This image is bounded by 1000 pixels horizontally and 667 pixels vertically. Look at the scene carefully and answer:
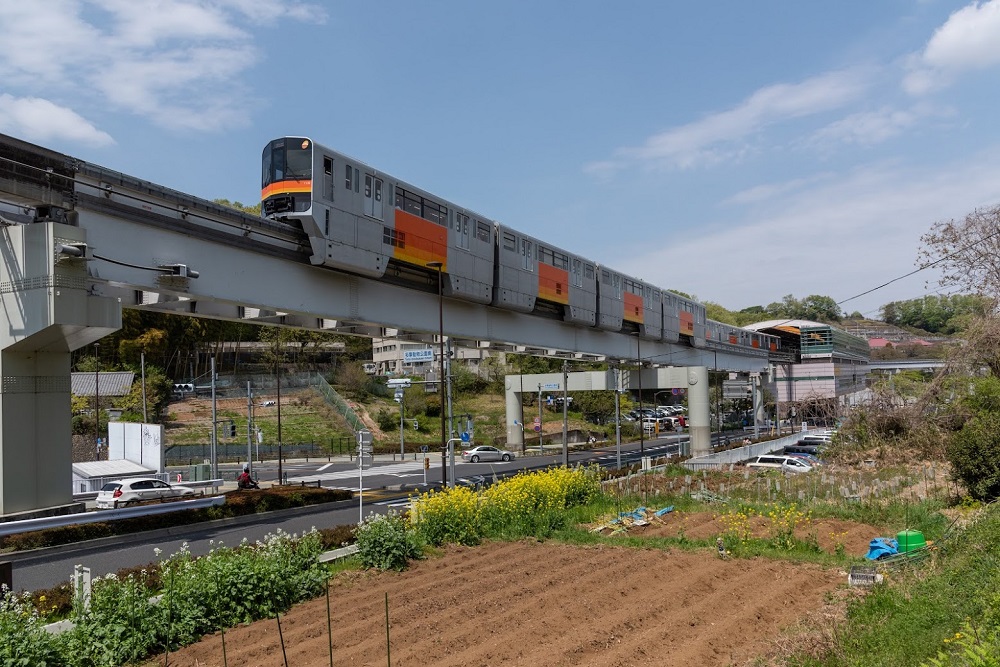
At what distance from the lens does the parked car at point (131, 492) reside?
25266 millimetres

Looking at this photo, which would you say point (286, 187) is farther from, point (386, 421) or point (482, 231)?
point (386, 421)

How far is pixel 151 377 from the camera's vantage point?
6275cm

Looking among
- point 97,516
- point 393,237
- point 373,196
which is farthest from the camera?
point 393,237

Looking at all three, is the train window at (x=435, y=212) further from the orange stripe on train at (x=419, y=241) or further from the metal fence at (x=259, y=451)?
the metal fence at (x=259, y=451)

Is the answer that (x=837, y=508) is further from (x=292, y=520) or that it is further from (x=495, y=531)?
(x=292, y=520)

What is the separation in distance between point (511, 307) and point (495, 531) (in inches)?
618

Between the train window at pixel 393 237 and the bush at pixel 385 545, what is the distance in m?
11.6

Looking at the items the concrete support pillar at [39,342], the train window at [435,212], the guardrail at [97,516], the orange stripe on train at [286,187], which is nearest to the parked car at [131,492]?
the guardrail at [97,516]

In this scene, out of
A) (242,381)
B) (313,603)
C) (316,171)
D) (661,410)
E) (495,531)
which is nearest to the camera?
(313,603)

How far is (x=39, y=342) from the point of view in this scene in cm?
1617

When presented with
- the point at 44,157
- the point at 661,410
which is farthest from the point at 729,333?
the point at 44,157

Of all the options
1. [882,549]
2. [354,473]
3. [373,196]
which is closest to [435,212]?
[373,196]

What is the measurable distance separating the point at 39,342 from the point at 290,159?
850cm

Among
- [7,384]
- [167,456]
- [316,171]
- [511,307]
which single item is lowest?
[167,456]
